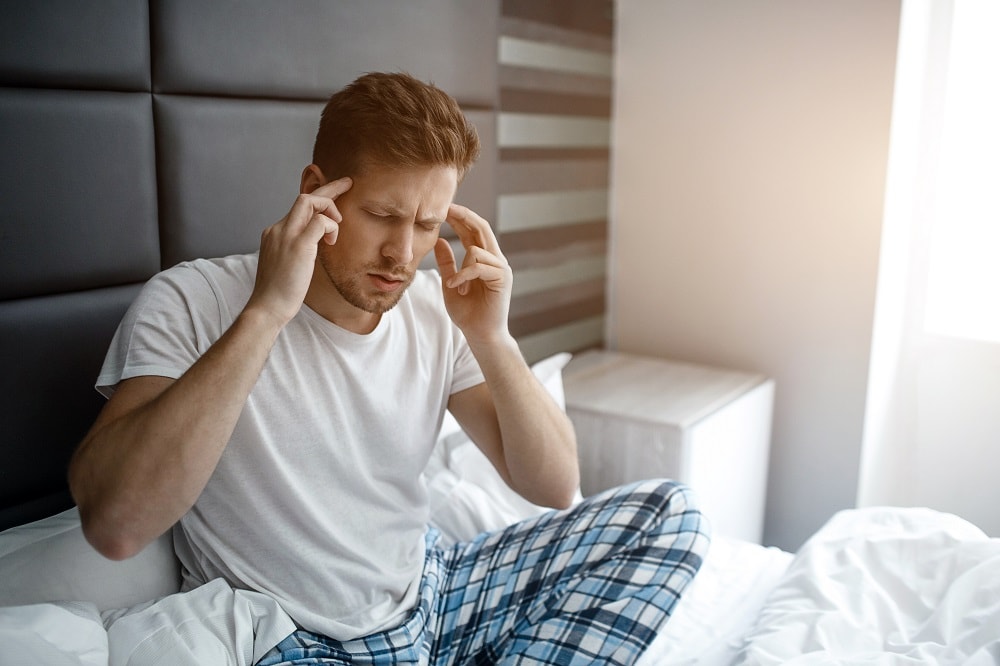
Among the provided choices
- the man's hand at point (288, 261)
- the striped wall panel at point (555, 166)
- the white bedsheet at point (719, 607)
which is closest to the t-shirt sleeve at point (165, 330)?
the man's hand at point (288, 261)

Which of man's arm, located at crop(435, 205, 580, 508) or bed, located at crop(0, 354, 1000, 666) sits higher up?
man's arm, located at crop(435, 205, 580, 508)

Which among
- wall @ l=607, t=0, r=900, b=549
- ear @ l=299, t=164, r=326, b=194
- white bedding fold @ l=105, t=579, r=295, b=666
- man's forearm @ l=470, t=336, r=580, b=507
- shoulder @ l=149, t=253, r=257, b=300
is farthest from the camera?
wall @ l=607, t=0, r=900, b=549

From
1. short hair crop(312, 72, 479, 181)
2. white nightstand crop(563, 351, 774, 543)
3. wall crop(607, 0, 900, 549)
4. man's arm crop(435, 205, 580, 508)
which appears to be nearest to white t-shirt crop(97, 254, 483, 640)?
man's arm crop(435, 205, 580, 508)

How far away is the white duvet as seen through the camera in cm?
123

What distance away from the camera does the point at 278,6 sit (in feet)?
4.58

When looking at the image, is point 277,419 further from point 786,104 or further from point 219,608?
point 786,104

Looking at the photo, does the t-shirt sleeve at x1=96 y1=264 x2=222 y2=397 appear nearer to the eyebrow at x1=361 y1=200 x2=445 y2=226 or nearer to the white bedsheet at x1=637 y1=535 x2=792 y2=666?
the eyebrow at x1=361 y1=200 x2=445 y2=226

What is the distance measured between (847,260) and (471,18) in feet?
3.81

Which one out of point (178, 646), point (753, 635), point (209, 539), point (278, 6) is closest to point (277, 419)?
point (209, 539)

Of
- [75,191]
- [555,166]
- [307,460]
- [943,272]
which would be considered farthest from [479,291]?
[943,272]

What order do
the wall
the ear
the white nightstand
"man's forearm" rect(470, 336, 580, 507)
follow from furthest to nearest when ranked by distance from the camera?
the wall → the white nightstand → "man's forearm" rect(470, 336, 580, 507) → the ear

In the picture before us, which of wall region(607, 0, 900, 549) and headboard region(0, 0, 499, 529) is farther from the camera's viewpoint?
wall region(607, 0, 900, 549)

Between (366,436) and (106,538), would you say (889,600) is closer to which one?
(366,436)

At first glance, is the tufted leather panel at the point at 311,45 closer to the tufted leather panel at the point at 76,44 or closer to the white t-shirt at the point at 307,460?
the tufted leather panel at the point at 76,44
